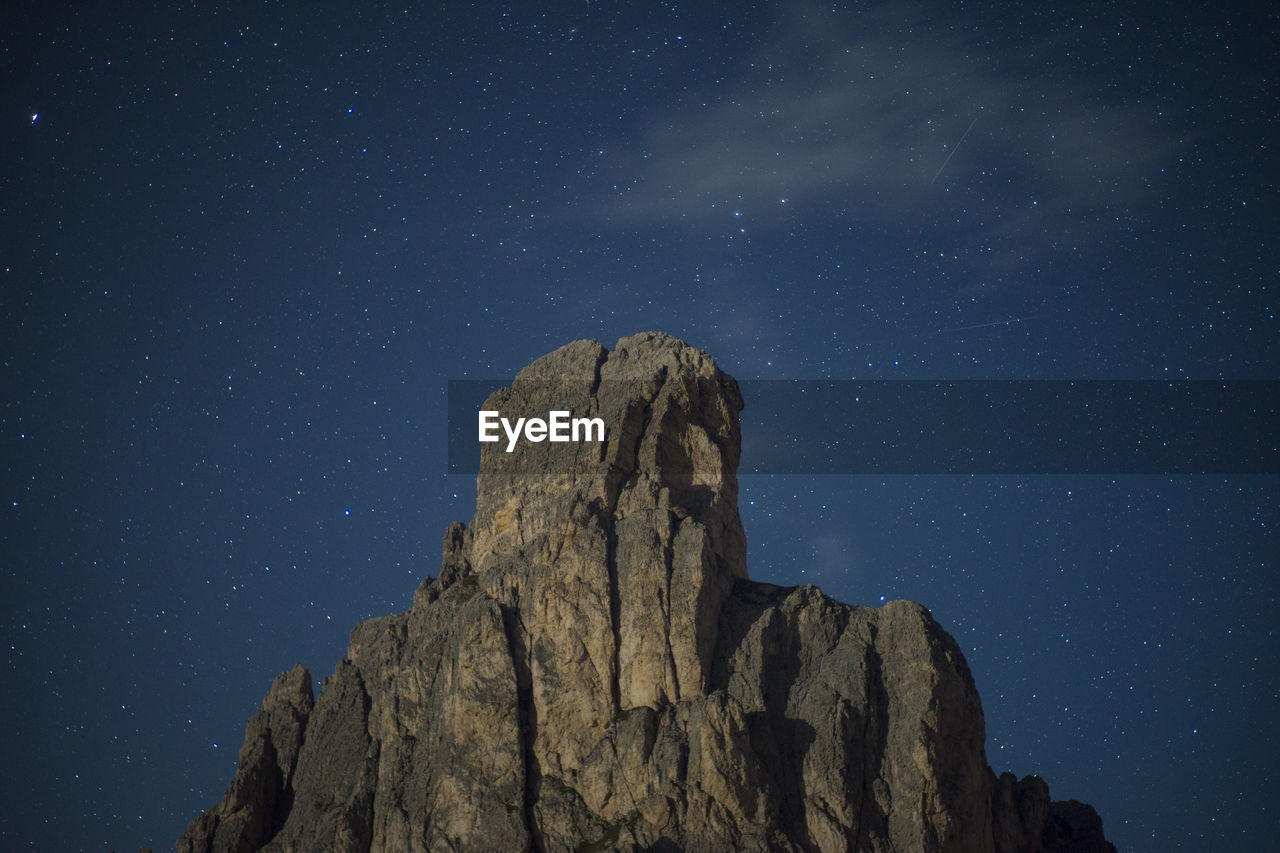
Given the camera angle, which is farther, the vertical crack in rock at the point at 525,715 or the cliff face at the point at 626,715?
the vertical crack in rock at the point at 525,715

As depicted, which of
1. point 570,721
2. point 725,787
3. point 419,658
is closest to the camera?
point 725,787

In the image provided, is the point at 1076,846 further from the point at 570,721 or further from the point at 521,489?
the point at 521,489

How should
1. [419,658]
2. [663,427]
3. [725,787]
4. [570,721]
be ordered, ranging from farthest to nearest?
[663,427]
[419,658]
[570,721]
[725,787]

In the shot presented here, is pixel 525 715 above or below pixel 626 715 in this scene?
below

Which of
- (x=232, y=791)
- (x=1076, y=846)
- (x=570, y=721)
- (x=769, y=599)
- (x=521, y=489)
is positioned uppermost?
(x=521, y=489)

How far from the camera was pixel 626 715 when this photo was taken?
3846 inches

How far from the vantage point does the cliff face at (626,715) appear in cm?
9231

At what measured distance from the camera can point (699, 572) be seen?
10231 centimetres

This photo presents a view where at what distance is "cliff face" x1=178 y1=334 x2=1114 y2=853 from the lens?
92.3 meters

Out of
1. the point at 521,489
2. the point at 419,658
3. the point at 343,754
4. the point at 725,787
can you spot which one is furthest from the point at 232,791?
the point at 725,787

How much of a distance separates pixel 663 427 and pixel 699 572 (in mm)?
18102

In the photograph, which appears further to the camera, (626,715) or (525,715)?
(525,715)

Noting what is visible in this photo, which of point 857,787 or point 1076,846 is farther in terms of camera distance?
point 1076,846

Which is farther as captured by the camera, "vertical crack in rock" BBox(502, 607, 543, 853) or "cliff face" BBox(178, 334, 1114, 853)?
"vertical crack in rock" BBox(502, 607, 543, 853)
